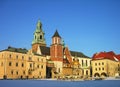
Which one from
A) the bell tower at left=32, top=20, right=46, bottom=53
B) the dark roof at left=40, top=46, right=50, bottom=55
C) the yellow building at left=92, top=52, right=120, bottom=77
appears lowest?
the yellow building at left=92, top=52, right=120, bottom=77

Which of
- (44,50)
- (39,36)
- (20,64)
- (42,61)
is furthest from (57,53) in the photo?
(20,64)

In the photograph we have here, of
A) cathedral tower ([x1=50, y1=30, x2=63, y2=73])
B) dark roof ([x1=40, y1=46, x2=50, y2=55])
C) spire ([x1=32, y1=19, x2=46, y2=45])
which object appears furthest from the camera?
spire ([x1=32, y1=19, x2=46, y2=45])

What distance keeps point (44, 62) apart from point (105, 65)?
1030 inches

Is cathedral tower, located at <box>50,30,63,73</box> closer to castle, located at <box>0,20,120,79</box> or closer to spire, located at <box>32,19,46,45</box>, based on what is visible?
castle, located at <box>0,20,120,79</box>

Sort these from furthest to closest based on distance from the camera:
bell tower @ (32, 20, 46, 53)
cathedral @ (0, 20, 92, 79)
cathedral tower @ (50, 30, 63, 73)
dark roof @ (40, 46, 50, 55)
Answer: bell tower @ (32, 20, 46, 53) → dark roof @ (40, 46, 50, 55) → cathedral tower @ (50, 30, 63, 73) → cathedral @ (0, 20, 92, 79)

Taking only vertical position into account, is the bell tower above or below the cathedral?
above

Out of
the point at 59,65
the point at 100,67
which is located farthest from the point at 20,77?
the point at 100,67

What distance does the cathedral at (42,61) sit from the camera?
8057 centimetres

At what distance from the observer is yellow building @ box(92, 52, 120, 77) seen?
102m

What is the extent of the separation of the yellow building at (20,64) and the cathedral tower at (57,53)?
28.4 feet

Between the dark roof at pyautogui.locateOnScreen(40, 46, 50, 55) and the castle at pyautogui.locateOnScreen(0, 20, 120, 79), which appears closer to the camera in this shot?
the castle at pyautogui.locateOnScreen(0, 20, 120, 79)

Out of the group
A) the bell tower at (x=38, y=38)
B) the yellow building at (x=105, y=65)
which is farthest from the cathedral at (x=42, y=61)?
the yellow building at (x=105, y=65)

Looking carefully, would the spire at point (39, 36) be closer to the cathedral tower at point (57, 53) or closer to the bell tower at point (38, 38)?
the bell tower at point (38, 38)

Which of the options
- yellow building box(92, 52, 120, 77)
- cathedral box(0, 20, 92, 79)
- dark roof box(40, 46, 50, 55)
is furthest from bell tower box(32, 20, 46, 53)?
yellow building box(92, 52, 120, 77)
